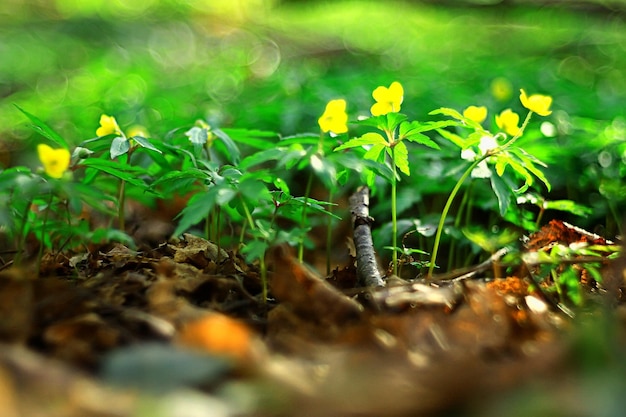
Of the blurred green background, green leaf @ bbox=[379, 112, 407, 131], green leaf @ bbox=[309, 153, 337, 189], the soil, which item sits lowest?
the soil

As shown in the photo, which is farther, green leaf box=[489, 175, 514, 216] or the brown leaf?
green leaf box=[489, 175, 514, 216]

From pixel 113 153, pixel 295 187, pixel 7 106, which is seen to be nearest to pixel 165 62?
pixel 7 106

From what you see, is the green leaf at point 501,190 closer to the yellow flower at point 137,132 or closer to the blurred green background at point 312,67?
the blurred green background at point 312,67

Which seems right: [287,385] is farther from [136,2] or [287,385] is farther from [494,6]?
[136,2]

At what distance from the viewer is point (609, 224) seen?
91.4 inches

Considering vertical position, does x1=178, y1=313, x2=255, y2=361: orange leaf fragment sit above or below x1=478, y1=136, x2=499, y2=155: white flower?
below

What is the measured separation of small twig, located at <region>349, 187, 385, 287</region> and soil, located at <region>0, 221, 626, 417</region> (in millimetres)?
116

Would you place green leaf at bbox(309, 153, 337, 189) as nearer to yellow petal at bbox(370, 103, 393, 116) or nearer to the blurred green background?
yellow petal at bbox(370, 103, 393, 116)

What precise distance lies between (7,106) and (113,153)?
3.86 m

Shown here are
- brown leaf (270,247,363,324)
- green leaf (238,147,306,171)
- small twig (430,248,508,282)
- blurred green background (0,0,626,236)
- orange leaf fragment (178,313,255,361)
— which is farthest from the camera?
blurred green background (0,0,626,236)

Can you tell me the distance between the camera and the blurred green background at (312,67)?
9.96 ft

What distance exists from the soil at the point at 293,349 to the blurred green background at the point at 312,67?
112 cm

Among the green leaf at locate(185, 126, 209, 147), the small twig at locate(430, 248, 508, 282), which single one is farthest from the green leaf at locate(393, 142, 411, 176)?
the green leaf at locate(185, 126, 209, 147)

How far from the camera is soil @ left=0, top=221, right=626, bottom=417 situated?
2.64 feet
